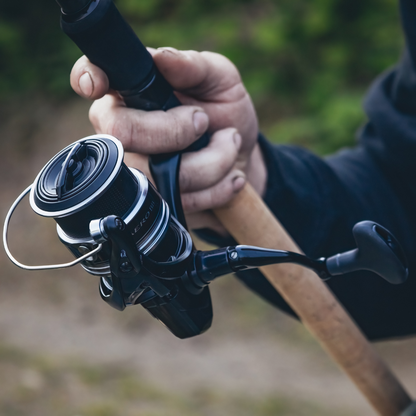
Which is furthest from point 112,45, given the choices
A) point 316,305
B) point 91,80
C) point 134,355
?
point 134,355

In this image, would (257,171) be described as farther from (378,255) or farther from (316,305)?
(378,255)

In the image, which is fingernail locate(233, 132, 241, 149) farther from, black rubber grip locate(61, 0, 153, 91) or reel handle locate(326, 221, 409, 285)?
reel handle locate(326, 221, 409, 285)

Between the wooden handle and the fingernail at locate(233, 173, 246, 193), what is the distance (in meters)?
0.02

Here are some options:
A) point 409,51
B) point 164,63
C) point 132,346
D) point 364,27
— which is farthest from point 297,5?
point 164,63

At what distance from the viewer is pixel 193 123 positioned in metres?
1.04

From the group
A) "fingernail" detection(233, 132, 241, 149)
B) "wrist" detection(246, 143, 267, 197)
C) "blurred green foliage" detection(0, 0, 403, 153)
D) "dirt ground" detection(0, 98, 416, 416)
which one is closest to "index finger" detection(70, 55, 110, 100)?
"fingernail" detection(233, 132, 241, 149)

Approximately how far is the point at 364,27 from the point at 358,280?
2.64m

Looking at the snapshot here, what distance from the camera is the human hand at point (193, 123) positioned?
1.00 m

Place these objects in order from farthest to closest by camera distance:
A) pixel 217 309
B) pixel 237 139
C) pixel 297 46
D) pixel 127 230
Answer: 1. pixel 217 309
2. pixel 297 46
3. pixel 237 139
4. pixel 127 230

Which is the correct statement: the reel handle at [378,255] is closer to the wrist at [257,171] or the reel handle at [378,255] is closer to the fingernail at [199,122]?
the fingernail at [199,122]

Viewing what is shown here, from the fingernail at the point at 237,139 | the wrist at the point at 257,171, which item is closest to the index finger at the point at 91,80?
the fingernail at the point at 237,139

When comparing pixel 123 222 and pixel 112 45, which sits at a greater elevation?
pixel 112 45

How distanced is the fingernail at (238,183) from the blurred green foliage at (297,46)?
236 centimetres

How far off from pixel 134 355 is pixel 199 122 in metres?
2.80
